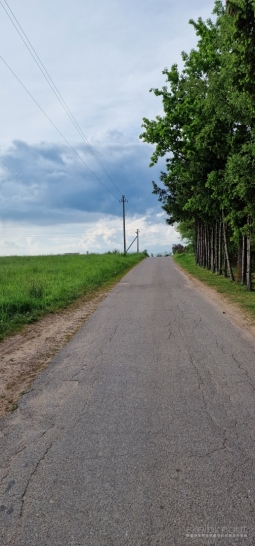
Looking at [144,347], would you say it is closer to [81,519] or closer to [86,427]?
[86,427]

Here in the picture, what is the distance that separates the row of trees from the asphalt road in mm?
6619

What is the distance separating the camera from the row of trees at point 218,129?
10136 millimetres

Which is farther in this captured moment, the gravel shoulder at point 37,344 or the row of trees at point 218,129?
the row of trees at point 218,129

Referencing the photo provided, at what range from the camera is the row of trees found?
10.1 meters

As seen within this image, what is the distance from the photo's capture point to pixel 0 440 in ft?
12.9

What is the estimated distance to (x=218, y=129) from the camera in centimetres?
1670

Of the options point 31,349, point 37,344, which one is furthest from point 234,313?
point 31,349

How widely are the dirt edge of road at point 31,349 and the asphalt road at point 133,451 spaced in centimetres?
25

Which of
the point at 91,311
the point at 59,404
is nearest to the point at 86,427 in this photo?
the point at 59,404

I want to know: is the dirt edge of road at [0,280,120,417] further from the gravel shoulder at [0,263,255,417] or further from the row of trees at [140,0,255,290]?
the row of trees at [140,0,255,290]

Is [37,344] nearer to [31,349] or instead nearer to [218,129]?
[31,349]

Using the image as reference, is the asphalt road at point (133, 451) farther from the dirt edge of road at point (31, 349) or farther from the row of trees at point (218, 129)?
the row of trees at point (218, 129)

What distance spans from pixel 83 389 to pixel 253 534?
119 inches

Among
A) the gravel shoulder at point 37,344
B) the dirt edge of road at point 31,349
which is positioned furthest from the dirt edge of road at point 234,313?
the dirt edge of road at point 31,349
